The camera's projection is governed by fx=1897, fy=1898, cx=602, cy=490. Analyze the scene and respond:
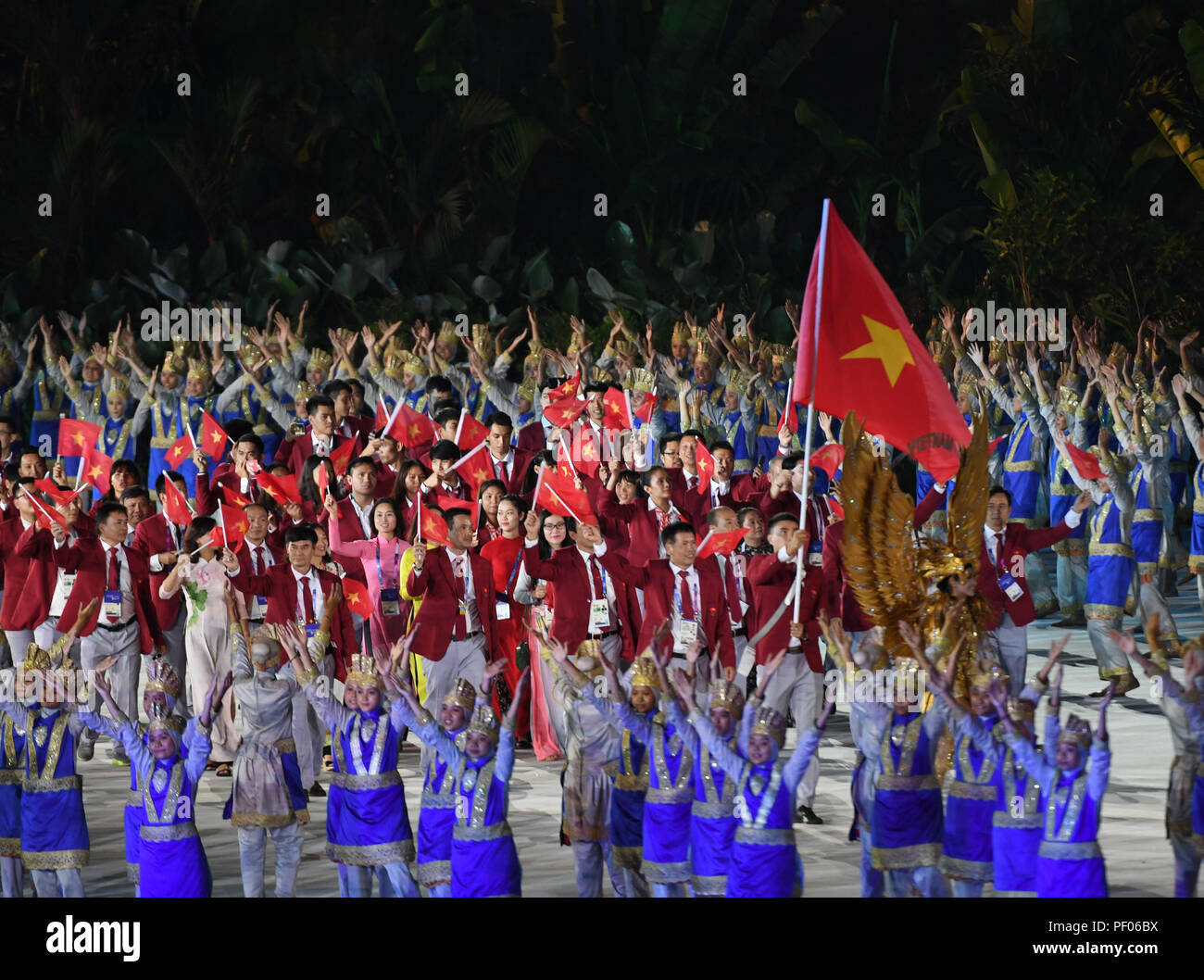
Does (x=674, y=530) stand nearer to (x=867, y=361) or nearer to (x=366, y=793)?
(x=867, y=361)

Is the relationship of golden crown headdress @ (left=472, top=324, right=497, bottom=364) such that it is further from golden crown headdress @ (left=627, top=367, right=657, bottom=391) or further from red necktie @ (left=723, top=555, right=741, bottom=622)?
red necktie @ (left=723, top=555, right=741, bottom=622)

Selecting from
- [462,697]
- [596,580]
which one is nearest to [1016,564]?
[596,580]

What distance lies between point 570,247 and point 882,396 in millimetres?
20575

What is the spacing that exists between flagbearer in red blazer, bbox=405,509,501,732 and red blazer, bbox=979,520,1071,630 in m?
2.65

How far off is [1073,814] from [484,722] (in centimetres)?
226

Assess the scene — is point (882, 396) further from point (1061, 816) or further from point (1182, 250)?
point (1182, 250)

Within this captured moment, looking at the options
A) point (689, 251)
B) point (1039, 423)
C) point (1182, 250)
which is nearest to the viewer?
point (1039, 423)

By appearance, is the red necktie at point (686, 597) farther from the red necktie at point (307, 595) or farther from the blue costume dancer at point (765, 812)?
the blue costume dancer at point (765, 812)

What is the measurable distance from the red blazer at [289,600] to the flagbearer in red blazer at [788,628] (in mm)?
2144

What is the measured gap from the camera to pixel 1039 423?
1497 centimetres

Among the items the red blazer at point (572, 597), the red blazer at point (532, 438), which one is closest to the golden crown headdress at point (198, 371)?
the red blazer at point (532, 438)

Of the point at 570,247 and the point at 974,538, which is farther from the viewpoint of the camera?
the point at 570,247

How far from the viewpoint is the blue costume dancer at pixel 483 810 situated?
7312mm

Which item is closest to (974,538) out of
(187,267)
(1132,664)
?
(1132,664)
